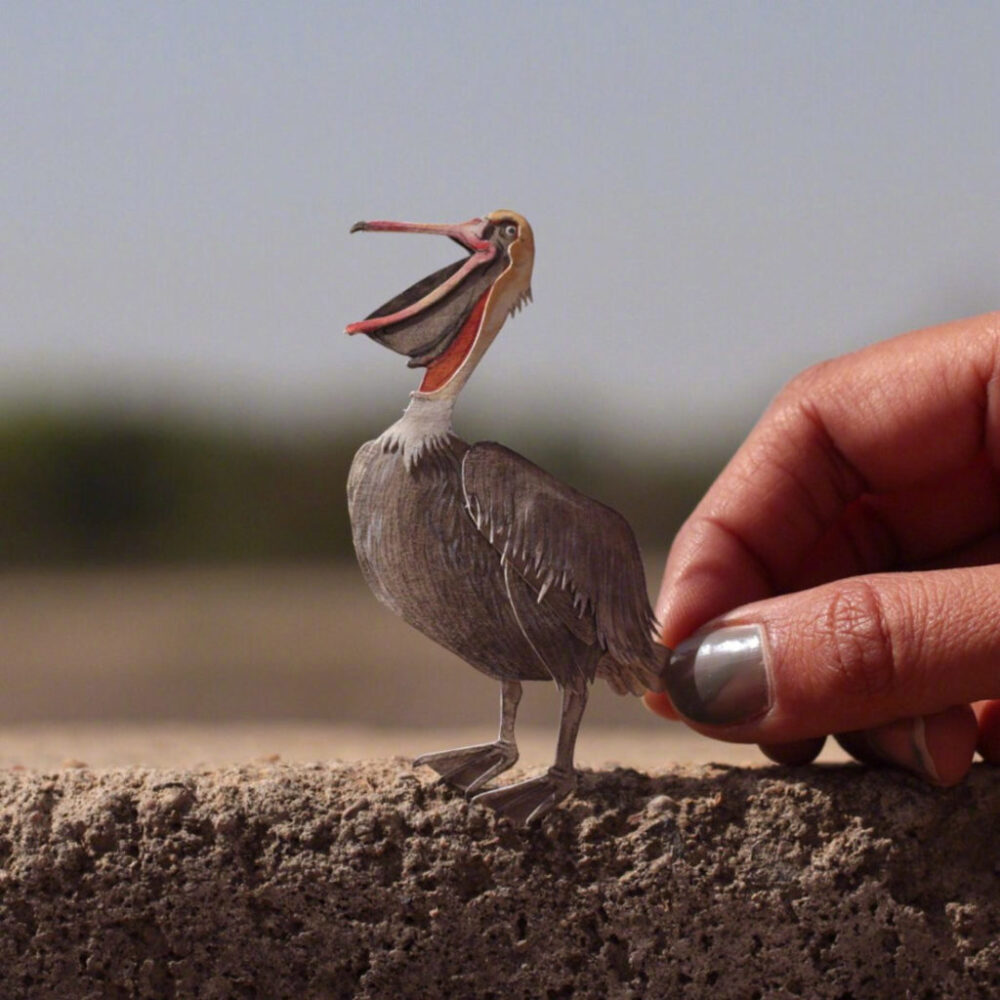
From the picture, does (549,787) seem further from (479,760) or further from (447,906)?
(447,906)

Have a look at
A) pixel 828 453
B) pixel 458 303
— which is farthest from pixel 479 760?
pixel 828 453

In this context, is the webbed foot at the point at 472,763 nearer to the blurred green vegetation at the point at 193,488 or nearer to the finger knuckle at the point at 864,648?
the finger knuckle at the point at 864,648

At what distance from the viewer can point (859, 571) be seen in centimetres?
326

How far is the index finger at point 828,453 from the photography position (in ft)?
9.20

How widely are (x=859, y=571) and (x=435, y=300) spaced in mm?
1576

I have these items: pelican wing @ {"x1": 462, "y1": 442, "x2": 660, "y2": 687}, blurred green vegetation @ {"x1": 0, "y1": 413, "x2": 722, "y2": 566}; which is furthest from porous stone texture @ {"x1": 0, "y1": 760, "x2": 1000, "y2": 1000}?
blurred green vegetation @ {"x1": 0, "y1": 413, "x2": 722, "y2": 566}

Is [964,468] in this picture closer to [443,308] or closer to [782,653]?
[782,653]

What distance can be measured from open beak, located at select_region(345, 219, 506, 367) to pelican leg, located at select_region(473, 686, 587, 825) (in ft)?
2.06

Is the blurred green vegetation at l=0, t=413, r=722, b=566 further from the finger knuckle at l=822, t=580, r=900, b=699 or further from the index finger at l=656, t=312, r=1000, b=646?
the finger knuckle at l=822, t=580, r=900, b=699

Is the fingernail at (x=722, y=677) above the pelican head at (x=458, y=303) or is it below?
below

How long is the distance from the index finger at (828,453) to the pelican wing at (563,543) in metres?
0.53

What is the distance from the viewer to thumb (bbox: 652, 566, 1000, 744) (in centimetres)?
208

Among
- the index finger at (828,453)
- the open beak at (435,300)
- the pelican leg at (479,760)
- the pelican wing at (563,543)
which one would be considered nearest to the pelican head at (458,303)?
the open beak at (435,300)

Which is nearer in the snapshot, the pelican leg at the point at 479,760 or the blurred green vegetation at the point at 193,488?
the pelican leg at the point at 479,760
